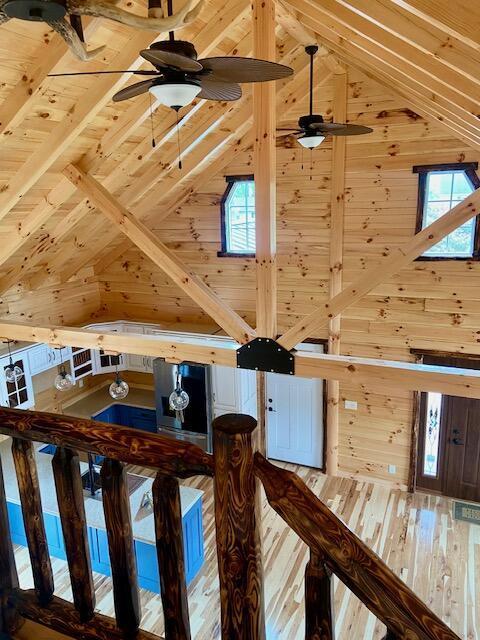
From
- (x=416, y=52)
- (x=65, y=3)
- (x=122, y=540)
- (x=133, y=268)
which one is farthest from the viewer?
(x=133, y=268)

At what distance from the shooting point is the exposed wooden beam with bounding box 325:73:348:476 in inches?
227

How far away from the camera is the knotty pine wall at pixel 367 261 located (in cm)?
562

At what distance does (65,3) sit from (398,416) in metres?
5.88

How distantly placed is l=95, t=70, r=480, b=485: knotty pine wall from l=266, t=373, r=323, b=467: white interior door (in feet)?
1.29

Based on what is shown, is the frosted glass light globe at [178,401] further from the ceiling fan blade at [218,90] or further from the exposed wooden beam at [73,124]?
the ceiling fan blade at [218,90]

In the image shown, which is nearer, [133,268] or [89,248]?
[89,248]

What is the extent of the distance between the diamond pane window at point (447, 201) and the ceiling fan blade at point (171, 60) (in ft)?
13.6

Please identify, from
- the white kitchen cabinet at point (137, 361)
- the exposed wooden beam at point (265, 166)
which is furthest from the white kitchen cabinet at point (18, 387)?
the exposed wooden beam at point (265, 166)

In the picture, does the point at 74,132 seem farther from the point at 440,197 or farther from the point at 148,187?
the point at 440,197

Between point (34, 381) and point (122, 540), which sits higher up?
point (122, 540)

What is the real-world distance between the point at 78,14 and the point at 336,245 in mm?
4793

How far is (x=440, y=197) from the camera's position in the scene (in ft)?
18.4

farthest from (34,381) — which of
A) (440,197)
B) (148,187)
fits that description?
(440,197)

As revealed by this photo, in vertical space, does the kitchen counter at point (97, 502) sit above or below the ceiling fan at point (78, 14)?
below
